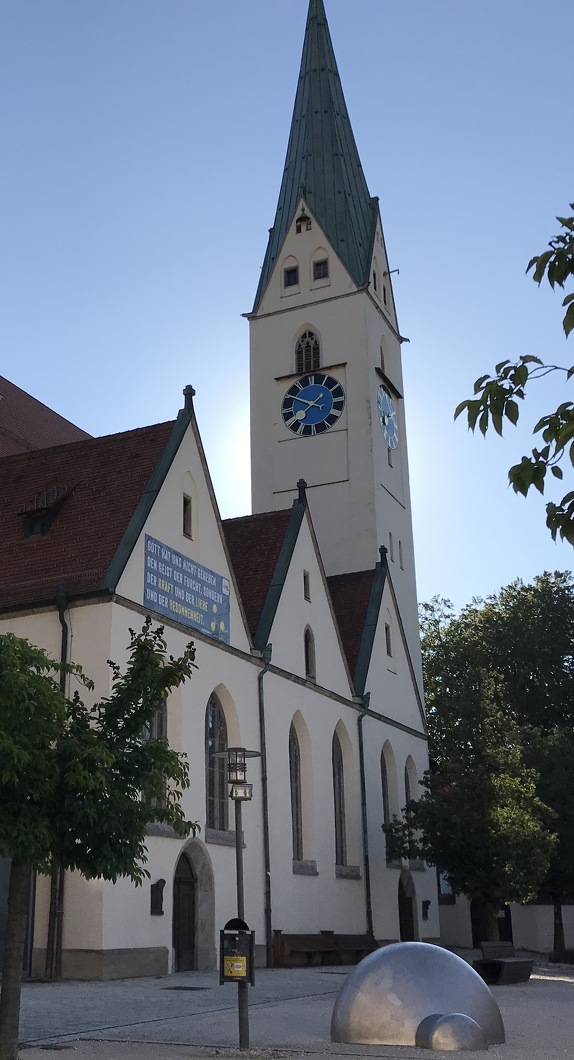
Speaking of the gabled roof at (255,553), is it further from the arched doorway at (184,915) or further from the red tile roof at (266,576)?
the arched doorway at (184,915)

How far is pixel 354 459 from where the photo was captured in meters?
44.4

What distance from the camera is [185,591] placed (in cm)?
2652

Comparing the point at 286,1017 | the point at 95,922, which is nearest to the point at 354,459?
the point at 95,922

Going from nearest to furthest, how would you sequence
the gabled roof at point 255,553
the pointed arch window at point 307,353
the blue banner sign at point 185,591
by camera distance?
the blue banner sign at point 185,591
the gabled roof at point 255,553
the pointed arch window at point 307,353

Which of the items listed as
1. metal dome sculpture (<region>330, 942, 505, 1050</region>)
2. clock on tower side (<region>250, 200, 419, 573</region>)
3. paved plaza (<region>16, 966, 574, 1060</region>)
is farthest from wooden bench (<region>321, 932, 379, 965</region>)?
metal dome sculpture (<region>330, 942, 505, 1050</region>)

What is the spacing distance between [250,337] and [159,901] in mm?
29465

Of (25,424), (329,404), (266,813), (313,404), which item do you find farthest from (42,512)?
(313,404)

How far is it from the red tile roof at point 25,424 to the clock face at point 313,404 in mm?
10746

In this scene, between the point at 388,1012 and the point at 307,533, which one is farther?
the point at 307,533

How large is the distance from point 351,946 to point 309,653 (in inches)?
310

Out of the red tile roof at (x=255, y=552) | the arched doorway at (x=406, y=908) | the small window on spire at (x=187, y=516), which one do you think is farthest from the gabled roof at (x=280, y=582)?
the arched doorway at (x=406, y=908)

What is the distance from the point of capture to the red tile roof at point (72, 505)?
24.4 m

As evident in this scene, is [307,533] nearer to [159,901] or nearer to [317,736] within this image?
[317,736]

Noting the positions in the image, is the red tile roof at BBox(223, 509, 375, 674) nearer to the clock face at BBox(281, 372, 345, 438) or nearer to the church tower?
the church tower
